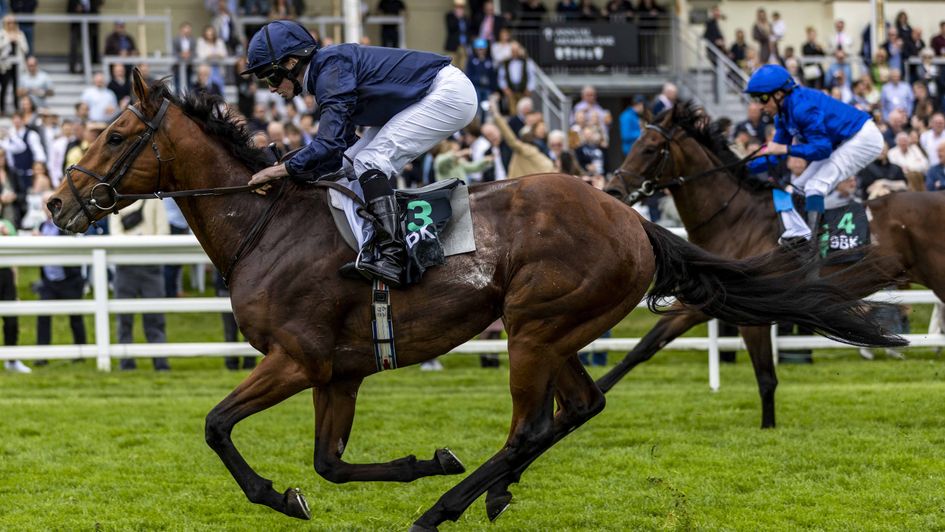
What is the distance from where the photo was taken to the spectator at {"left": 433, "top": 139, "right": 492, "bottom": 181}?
12.3m

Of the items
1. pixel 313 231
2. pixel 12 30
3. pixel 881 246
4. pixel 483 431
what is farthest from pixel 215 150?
pixel 12 30

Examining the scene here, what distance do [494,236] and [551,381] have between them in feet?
2.26

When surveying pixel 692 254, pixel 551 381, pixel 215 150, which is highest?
pixel 215 150

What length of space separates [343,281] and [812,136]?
4097 mm

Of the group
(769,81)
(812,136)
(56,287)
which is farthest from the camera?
(56,287)

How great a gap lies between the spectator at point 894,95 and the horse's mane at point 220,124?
48.4 ft

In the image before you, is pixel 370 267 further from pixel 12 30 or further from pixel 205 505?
pixel 12 30

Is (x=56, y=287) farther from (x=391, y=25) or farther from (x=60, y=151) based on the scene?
(x=391, y=25)

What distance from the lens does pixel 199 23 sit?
21.0 m

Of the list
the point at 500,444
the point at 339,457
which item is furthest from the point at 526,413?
the point at 500,444

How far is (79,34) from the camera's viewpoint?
1900 centimetres

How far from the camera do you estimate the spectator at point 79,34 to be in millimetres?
18547

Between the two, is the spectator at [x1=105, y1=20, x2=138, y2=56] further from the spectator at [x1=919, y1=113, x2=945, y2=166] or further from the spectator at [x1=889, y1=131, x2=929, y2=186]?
the spectator at [x1=919, y1=113, x2=945, y2=166]

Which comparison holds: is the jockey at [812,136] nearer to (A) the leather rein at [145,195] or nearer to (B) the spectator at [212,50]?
(A) the leather rein at [145,195]
